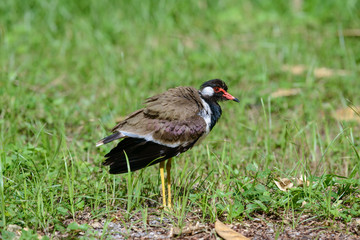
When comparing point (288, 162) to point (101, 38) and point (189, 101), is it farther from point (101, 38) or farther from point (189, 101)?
point (101, 38)

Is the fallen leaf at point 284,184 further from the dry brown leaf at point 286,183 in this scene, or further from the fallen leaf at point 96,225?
the fallen leaf at point 96,225

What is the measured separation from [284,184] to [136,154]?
1.19 m

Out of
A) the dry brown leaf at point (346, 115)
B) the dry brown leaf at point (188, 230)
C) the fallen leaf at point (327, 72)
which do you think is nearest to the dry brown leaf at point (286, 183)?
the dry brown leaf at point (188, 230)

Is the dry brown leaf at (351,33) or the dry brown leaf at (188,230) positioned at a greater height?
the dry brown leaf at (351,33)

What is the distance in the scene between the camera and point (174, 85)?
6449 mm

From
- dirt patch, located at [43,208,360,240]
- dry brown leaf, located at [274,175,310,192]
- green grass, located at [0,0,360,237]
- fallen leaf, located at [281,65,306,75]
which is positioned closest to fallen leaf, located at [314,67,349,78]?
green grass, located at [0,0,360,237]

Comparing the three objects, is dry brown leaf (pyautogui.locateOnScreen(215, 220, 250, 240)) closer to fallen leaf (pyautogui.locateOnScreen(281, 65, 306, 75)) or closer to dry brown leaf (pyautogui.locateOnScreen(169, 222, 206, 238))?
dry brown leaf (pyautogui.locateOnScreen(169, 222, 206, 238))

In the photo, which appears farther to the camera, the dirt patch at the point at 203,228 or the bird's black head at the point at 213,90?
the bird's black head at the point at 213,90

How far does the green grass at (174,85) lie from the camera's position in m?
3.78

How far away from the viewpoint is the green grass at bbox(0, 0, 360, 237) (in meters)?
3.78

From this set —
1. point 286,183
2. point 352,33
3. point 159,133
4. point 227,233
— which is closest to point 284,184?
point 286,183

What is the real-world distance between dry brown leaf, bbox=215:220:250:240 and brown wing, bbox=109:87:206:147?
778 millimetres

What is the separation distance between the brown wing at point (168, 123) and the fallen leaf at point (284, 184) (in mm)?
721

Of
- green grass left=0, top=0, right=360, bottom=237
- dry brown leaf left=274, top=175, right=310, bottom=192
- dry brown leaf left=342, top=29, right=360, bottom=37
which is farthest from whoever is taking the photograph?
dry brown leaf left=342, top=29, right=360, bottom=37
